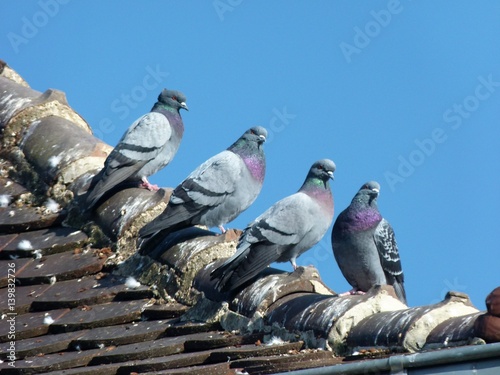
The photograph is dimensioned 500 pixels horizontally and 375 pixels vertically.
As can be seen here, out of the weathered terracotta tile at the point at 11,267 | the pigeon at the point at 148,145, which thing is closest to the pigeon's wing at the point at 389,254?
the pigeon at the point at 148,145

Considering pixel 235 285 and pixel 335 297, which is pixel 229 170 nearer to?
pixel 235 285

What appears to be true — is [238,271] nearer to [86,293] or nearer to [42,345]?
[86,293]

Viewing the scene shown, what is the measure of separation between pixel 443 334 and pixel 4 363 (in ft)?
8.57

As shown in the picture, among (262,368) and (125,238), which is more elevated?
(125,238)

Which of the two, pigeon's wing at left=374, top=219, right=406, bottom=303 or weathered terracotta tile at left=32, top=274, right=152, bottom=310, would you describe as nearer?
weathered terracotta tile at left=32, top=274, right=152, bottom=310

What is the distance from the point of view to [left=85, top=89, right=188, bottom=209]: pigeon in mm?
9062

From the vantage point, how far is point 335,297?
6.19 m

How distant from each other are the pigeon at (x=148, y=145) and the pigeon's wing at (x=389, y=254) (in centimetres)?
199

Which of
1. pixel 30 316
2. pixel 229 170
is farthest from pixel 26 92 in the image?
pixel 30 316

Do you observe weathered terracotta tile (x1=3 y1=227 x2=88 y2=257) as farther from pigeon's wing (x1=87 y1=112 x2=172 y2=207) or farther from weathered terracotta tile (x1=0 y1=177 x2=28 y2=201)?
weathered terracotta tile (x1=0 y1=177 x2=28 y2=201)

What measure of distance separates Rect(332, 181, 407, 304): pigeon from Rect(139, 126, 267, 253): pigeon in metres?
0.80

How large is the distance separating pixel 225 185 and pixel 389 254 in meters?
1.45

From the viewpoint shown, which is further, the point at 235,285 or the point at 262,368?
the point at 235,285

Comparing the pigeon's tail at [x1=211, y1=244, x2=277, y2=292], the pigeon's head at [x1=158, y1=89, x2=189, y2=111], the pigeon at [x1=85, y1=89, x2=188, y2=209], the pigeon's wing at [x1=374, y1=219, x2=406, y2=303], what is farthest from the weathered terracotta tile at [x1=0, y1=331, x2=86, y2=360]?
the pigeon's head at [x1=158, y1=89, x2=189, y2=111]
